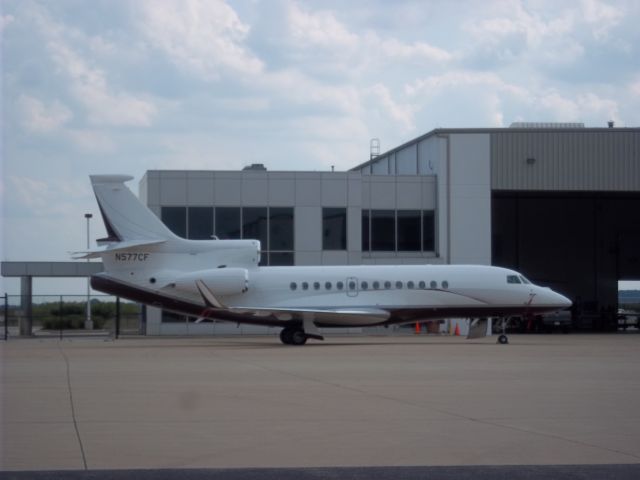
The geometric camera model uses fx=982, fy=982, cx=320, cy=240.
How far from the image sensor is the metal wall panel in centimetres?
4841

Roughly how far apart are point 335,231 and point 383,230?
2608 mm

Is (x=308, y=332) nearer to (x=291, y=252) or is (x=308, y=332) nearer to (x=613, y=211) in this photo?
(x=291, y=252)

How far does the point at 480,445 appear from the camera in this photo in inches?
462

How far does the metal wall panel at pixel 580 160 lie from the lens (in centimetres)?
4841

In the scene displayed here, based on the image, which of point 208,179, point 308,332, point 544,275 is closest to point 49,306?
point 208,179

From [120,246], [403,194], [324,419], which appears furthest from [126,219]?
[324,419]

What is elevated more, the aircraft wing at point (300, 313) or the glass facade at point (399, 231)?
the glass facade at point (399, 231)

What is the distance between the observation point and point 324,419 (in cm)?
1405

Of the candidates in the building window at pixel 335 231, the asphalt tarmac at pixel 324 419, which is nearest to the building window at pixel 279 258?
the building window at pixel 335 231

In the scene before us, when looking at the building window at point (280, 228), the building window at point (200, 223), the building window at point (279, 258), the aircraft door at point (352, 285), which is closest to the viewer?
the aircraft door at point (352, 285)

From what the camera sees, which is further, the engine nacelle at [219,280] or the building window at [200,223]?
the building window at [200,223]

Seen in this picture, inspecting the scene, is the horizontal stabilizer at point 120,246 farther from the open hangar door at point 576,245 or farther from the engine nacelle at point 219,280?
the open hangar door at point 576,245

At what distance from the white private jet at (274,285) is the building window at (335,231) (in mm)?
10755

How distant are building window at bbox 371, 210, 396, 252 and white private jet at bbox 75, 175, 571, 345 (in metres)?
11.7
